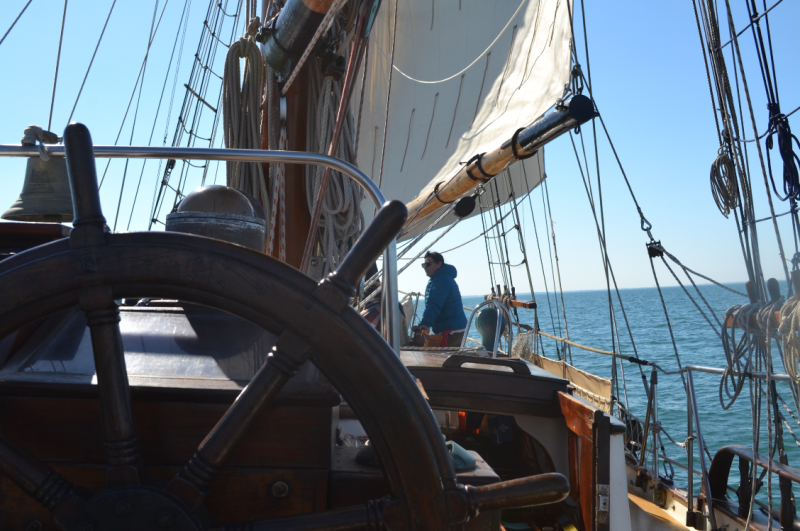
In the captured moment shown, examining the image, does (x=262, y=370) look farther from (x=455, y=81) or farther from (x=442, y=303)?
(x=455, y=81)

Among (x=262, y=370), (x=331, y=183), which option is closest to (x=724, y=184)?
(x=331, y=183)

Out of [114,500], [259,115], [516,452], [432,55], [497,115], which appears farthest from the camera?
[432,55]

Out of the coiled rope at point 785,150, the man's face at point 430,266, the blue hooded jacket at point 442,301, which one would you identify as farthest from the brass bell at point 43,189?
the coiled rope at point 785,150

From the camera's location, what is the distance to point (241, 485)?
3.16 feet

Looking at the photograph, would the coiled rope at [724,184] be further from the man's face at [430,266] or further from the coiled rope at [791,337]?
the man's face at [430,266]

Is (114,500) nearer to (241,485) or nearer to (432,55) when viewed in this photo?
(241,485)

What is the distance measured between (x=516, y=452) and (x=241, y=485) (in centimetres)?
233

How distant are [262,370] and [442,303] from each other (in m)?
3.76

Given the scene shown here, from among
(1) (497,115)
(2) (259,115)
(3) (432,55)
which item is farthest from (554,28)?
(2) (259,115)

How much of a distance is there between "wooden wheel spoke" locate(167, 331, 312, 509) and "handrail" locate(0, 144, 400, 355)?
0.43 meters

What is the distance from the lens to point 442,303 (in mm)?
4582

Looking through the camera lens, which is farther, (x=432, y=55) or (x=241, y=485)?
(x=432, y=55)

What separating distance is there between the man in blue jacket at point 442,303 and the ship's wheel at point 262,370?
3692 mm

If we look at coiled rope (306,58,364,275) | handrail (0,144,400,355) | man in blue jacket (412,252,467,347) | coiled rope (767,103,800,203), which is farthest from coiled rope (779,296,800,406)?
man in blue jacket (412,252,467,347)
